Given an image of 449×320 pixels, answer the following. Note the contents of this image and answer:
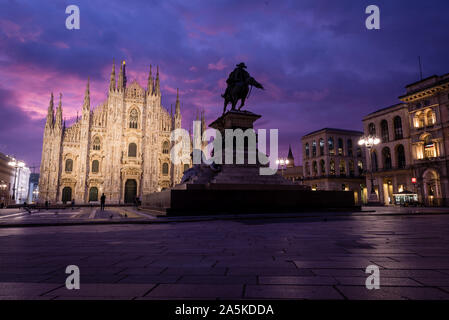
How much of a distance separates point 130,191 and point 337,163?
40474 millimetres

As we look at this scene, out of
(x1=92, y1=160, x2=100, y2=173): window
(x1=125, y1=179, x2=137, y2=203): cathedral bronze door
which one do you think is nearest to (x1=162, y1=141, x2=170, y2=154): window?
(x1=125, y1=179, x2=137, y2=203): cathedral bronze door

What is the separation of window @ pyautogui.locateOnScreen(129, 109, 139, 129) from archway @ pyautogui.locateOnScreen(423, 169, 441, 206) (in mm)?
46555

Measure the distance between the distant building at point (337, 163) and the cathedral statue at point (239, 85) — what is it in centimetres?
4046

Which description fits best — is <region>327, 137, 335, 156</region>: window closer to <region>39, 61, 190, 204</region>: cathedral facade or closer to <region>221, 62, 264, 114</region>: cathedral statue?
<region>39, 61, 190, 204</region>: cathedral facade

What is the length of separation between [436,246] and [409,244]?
0.40 meters

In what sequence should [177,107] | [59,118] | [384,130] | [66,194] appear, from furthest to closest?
1. [177,107]
2. [59,118]
3. [66,194]
4. [384,130]

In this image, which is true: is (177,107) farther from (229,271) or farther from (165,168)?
(229,271)

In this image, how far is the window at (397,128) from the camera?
138 ft

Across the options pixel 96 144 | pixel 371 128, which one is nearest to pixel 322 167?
pixel 371 128

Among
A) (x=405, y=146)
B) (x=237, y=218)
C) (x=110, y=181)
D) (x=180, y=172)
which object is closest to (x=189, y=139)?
(x=180, y=172)

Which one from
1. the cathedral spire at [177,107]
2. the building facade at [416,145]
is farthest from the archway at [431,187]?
the cathedral spire at [177,107]

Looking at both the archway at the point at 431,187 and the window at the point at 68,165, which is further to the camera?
the window at the point at 68,165

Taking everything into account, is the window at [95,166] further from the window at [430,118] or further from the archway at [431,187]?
the window at [430,118]

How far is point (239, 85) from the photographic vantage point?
1655 cm
